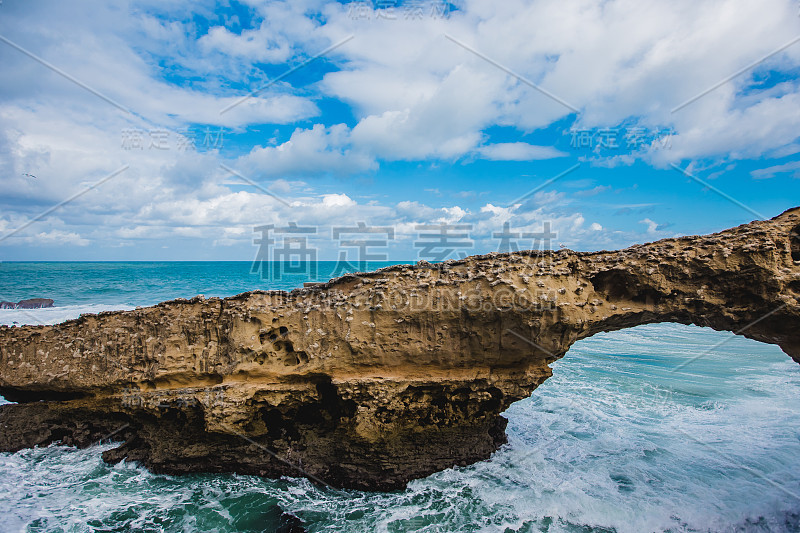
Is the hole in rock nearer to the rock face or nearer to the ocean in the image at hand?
the ocean

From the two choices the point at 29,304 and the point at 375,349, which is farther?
the point at 29,304

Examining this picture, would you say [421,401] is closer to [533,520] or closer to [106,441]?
[533,520]

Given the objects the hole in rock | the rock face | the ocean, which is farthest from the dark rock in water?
the hole in rock

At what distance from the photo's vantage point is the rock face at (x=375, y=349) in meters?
5.62

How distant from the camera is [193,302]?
Result: 21.6ft

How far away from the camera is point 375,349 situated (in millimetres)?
6012

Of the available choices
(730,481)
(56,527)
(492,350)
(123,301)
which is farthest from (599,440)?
(123,301)

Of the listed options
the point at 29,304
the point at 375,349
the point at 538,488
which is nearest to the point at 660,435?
the point at 538,488

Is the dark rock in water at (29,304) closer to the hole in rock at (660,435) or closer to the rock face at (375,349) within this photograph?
Answer: the rock face at (375,349)

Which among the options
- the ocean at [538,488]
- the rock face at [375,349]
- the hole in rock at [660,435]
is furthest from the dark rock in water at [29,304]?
the hole in rock at [660,435]

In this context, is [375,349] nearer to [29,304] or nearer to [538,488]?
[538,488]

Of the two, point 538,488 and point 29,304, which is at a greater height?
point 29,304

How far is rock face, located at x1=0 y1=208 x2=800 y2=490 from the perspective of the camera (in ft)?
18.5

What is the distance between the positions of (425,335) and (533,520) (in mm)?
2952
